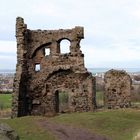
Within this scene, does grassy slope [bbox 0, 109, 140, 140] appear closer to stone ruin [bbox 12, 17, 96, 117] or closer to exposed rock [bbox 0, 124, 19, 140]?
stone ruin [bbox 12, 17, 96, 117]

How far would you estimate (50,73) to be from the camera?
35.9 meters

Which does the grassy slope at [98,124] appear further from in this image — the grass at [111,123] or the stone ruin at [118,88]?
the stone ruin at [118,88]

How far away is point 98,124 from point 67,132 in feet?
10.5

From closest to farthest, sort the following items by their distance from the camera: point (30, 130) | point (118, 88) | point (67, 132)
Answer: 1. point (30, 130)
2. point (67, 132)
3. point (118, 88)

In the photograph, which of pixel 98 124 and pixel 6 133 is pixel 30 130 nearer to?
pixel 98 124

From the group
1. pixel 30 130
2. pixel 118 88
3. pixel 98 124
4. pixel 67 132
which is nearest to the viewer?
pixel 30 130

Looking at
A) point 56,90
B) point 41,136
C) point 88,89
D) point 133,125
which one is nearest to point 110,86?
point 88,89

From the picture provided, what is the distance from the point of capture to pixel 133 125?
2656 centimetres

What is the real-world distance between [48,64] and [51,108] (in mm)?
3252

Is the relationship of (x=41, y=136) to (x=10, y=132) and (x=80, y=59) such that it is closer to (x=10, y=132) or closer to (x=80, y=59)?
(x=10, y=132)

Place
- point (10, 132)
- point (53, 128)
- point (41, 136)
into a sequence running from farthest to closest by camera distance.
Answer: point (53, 128) → point (41, 136) → point (10, 132)

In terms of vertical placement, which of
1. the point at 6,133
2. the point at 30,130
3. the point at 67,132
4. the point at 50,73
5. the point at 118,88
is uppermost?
the point at 50,73

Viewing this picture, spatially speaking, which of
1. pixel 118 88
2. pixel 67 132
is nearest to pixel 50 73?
pixel 118 88

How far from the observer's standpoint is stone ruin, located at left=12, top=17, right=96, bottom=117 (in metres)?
35.4
